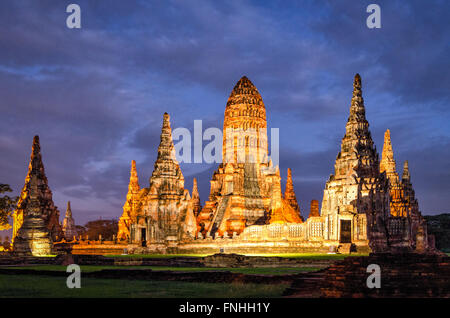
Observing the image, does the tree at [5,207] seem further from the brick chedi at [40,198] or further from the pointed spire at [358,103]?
the pointed spire at [358,103]

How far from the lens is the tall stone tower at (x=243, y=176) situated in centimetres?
6600

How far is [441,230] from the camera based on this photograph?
86.0 metres

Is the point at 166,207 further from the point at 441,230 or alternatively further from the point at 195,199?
the point at 441,230

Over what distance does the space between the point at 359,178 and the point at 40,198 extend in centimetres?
3965

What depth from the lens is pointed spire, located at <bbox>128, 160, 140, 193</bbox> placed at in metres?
81.7

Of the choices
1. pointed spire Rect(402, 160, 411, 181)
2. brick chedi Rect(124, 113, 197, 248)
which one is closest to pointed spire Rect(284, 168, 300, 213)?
pointed spire Rect(402, 160, 411, 181)

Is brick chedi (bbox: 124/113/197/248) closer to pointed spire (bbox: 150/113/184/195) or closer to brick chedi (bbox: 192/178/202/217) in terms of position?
pointed spire (bbox: 150/113/184/195)

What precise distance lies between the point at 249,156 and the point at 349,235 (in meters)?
28.4

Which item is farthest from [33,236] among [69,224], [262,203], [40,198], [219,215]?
[69,224]

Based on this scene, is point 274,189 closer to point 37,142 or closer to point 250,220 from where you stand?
point 250,220

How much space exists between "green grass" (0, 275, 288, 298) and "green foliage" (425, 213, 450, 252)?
65097 mm

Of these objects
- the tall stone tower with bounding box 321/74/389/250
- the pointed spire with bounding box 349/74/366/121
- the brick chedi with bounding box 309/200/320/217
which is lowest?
the brick chedi with bounding box 309/200/320/217

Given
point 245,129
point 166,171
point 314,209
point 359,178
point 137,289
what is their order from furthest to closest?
point 314,209 → point 245,129 → point 166,171 → point 359,178 → point 137,289
